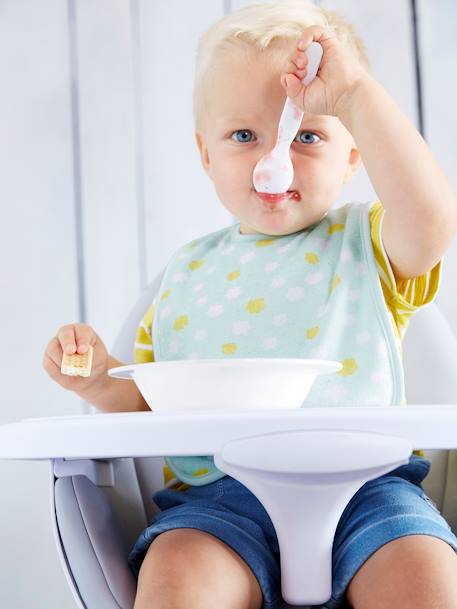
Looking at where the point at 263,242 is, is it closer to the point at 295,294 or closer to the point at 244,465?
the point at 295,294

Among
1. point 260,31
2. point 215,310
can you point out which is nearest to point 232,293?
point 215,310

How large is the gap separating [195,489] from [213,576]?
0.82 ft

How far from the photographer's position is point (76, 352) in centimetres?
100

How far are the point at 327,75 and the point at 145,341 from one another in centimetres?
45

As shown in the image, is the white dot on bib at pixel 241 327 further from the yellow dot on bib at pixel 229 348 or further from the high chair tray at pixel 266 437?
the high chair tray at pixel 266 437

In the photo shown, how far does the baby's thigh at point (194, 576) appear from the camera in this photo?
768mm

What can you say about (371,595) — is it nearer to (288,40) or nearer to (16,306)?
(288,40)

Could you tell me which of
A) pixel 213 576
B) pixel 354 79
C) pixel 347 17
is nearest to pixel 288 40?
pixel 354 79

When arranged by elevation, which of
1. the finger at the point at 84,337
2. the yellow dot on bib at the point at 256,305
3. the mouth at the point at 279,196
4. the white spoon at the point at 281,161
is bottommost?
the finger at the point at 84,337

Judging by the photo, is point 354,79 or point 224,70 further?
point 224,70

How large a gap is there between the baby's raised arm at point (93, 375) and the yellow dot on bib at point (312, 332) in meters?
0.26

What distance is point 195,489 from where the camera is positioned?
3.42 feet

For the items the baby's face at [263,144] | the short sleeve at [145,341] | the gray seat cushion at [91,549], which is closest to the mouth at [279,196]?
the baby's face at [263,144]

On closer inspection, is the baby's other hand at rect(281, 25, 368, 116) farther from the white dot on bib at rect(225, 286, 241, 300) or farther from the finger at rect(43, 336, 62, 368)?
the finger at rect(43, 336, 62, 368)
